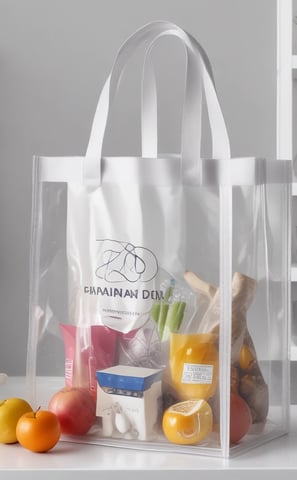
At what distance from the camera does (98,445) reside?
3.26 feet

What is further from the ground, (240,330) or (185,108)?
(185,108)

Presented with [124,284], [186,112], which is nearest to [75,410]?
[124,284]

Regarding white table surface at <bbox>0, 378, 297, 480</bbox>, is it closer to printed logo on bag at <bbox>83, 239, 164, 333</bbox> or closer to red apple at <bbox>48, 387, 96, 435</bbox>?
red apple at <bbox>48, 387, 96, 435</bbox>

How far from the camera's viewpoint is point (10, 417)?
0.99m

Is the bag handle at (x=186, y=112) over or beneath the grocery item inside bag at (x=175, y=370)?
over

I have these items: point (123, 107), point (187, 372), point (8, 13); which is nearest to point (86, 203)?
point (187, 372)

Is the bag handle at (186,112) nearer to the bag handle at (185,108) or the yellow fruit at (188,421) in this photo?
the bag handle at (185,108)

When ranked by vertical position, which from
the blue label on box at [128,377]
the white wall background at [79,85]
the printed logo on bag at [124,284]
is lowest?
the blue label on box at [128,377]

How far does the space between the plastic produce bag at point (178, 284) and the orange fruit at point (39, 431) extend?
0.21 ft

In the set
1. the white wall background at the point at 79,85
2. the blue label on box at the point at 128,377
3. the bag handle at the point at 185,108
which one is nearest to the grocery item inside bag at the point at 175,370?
the blue label on box at the point at 128,377

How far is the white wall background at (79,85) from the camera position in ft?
5.30

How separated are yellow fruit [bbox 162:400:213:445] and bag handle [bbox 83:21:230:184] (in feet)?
0.89

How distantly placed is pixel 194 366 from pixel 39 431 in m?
0.20

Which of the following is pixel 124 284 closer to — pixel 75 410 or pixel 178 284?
pixel 178 284
